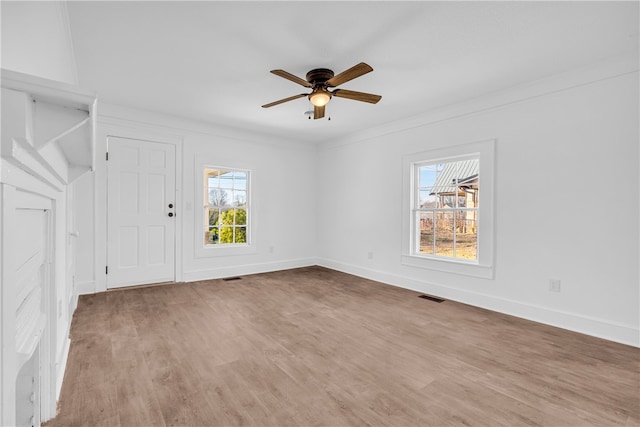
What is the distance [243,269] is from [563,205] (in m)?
4.54

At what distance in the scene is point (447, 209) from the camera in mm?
4207

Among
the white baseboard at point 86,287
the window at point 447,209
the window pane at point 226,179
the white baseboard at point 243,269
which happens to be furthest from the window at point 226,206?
the window at point 447,209

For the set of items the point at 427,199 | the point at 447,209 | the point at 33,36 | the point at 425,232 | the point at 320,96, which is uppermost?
the point at 320,96

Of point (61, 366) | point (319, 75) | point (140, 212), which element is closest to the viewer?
point (61, 366)

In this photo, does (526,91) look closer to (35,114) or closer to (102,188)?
(35,114)

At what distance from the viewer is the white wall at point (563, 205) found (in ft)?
9.25

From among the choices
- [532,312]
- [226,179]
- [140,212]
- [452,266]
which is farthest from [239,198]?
[532,312]

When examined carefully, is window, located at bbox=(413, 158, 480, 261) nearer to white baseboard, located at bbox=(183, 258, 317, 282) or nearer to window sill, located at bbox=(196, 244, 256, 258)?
white baseboard, located at bbox=(183, 258, 317, 282)

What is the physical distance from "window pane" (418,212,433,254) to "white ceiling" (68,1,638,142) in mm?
1582

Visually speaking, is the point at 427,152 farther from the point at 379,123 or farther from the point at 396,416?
the point at 396,416

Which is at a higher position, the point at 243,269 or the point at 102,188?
the point at 102,188

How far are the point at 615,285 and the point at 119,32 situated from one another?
15.6ft

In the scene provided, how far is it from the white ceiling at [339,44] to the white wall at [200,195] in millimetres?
804

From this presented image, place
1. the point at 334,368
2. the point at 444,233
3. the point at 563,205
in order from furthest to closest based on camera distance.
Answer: the point at 444,233, the point at 563,205, the point at 334,368
